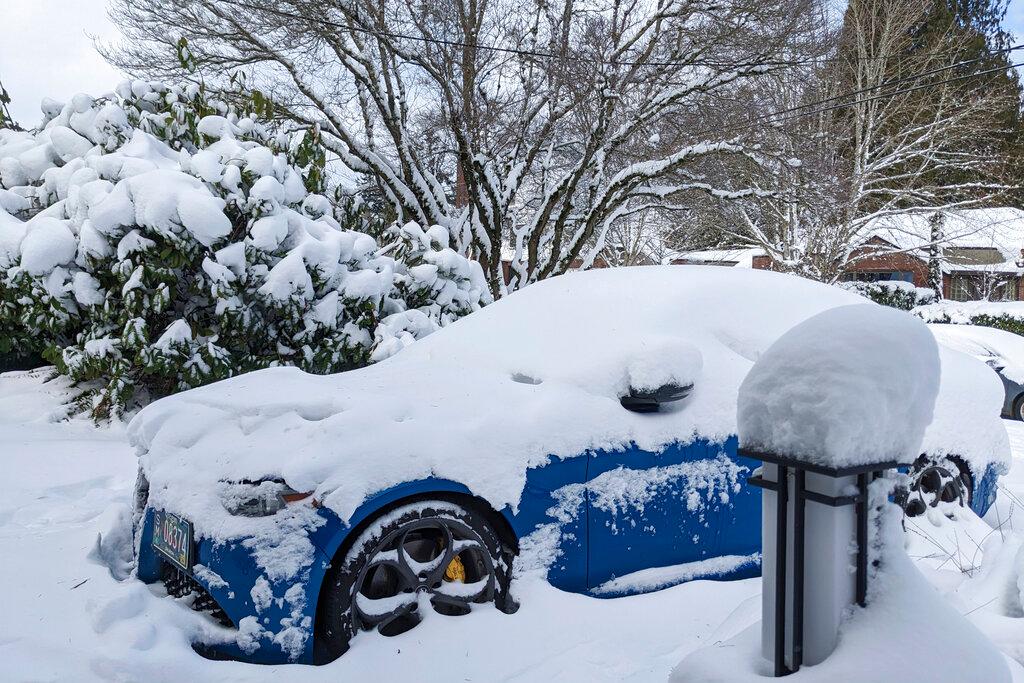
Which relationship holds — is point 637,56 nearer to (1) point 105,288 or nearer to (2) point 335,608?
(1) point 105,288

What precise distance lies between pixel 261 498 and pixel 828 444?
6.04 ft

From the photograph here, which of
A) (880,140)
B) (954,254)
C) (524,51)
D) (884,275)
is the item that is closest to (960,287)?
(884,275)

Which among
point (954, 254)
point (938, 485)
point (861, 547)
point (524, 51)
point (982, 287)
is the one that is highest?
point (524, 51)

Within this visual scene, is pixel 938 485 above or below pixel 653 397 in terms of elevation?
below

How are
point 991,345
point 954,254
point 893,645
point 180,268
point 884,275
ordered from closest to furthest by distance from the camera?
1. point 893,645
2. point 180,268
3. point 991,345
4. point 954,254
5. point 884,275

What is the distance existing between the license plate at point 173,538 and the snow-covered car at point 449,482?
1cm

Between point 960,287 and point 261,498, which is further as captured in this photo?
point 960,287

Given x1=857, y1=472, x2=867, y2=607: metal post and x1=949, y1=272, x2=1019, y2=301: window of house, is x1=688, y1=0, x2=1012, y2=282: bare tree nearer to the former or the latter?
x1=949, y1=272, x2=1019, y2=301: window of house

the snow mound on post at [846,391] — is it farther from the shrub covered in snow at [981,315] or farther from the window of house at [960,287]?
the window of house at [960,287]

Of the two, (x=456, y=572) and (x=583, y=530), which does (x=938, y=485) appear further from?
(x=456, y=572)

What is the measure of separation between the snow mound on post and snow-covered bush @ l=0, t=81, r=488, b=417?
5.04 meters

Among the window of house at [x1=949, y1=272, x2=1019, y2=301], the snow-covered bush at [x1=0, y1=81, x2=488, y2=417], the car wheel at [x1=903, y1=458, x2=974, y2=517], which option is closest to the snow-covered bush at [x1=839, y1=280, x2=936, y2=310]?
the window of house at [x1=949, y1=272, x2=1019, y2=301]

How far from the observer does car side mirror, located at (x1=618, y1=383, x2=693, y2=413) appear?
9.74 feet

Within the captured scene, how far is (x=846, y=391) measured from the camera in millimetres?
1365
